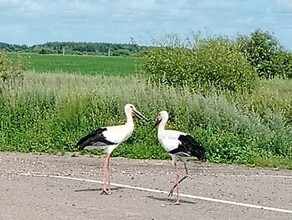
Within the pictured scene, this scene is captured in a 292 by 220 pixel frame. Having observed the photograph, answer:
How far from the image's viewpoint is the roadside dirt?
11.0m

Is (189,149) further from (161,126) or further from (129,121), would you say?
(129,121)

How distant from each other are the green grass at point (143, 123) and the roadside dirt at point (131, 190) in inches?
48.2

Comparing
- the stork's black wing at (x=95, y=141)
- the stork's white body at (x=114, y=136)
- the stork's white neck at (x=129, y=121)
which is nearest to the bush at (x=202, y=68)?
the stork's white neck at (x=129, y=121)

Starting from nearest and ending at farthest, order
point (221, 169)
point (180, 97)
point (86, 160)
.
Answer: point (221, 169)
point (86, 160)
point (180, 97)

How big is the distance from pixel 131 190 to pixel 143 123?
7242 mm

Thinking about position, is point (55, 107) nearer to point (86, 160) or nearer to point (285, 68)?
point (86, 160)

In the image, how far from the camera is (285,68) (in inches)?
1500

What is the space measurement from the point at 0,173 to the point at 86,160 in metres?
3.23

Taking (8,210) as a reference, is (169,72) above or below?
Result: above

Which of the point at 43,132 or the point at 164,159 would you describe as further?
the point at 43,132

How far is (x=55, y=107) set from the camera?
2162cm

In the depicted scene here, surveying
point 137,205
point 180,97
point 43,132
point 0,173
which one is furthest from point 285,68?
point 137,205

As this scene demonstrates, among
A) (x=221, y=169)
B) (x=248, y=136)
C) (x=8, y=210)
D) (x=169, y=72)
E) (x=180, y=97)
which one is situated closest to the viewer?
(x=8, y=210)

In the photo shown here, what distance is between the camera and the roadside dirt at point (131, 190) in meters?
11.0
